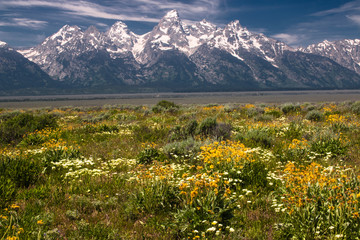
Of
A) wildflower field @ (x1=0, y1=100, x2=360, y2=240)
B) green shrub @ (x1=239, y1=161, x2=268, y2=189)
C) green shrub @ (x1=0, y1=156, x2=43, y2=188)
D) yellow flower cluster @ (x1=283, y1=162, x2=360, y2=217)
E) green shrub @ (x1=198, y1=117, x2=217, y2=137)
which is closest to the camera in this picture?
yellow flower cluster @ (x1=283, y1=162, x2=360, y2=217)

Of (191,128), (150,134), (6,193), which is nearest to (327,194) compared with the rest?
(6,193)

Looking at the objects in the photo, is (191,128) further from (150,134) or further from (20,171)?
(20,171)

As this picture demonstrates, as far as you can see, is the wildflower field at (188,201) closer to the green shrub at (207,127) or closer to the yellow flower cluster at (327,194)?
the yellow flower cluster at (327,194)

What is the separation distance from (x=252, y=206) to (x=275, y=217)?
0.51 meters

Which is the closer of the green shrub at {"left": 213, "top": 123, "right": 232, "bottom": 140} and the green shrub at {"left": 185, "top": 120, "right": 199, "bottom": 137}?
the green shrub at {"left": 213, "top": 123, "right": 232, "bottom": 140}

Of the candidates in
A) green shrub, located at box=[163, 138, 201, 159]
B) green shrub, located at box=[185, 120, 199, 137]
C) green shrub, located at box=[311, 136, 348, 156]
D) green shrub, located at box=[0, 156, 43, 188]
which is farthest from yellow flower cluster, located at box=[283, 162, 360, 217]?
green shrub, located at box=[185, 120, 199, 137]

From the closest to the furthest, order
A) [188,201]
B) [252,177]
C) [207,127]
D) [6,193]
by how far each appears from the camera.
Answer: [188,201], [6,193], [252,177], [207,127]

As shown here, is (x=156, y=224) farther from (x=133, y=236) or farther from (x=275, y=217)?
(x=275, y=217)

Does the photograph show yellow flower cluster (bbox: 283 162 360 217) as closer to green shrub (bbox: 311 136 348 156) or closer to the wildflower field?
the wildflower field

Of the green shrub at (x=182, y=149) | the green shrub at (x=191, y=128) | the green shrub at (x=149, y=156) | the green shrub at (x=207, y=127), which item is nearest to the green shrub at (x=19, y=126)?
the green shrub at (x=149, y=156)

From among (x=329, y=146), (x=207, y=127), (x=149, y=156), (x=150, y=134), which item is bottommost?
(x=149, y=156)

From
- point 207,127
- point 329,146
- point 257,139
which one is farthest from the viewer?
point 207,127

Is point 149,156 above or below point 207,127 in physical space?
below

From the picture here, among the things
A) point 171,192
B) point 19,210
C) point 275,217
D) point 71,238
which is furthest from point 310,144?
point 19,210
